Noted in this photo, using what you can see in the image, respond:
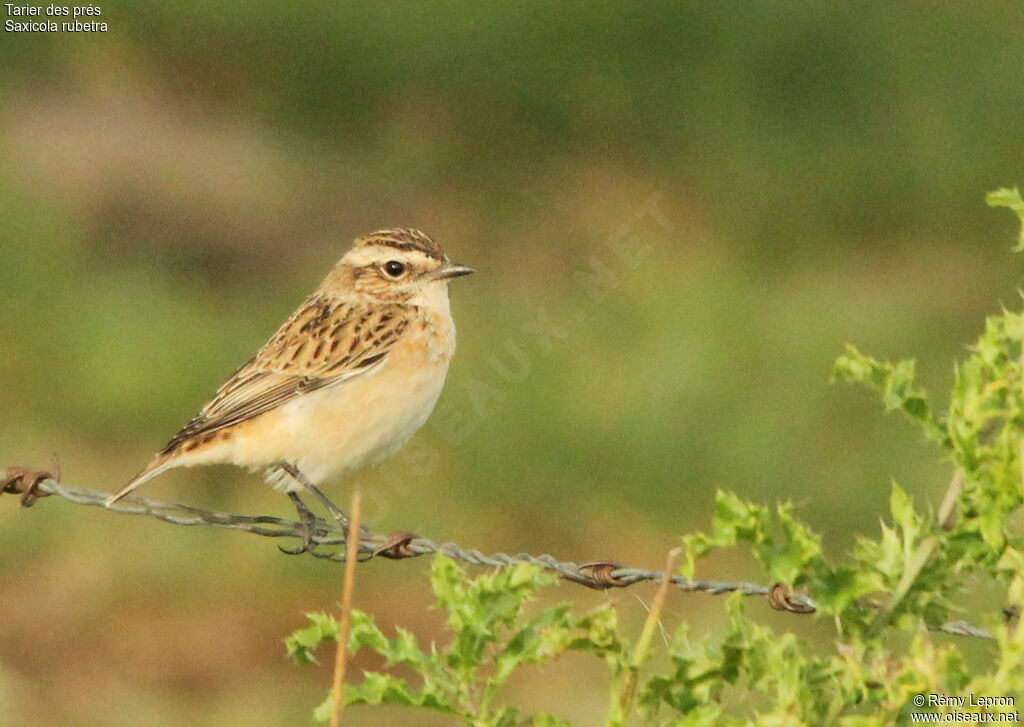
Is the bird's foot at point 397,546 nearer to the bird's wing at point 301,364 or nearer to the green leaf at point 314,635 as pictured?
the green leaf at point 314,635

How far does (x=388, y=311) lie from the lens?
827cm

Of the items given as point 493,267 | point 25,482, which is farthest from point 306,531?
point 493,267

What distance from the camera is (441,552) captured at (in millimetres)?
4363

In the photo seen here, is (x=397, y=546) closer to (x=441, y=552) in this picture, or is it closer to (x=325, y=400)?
(x=441, y=552)

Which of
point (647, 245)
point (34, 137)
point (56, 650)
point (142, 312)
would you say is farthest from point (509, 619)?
point (34, 137)

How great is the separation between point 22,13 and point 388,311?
10775 millimetres

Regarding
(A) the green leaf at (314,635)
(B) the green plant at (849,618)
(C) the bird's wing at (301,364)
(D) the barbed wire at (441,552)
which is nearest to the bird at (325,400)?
(C) the bird's wing at (301,364)

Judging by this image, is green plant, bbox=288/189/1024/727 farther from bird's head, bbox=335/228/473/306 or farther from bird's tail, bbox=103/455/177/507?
bird's head, bbox=335/228/473/306

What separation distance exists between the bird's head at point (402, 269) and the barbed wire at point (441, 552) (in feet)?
4.52

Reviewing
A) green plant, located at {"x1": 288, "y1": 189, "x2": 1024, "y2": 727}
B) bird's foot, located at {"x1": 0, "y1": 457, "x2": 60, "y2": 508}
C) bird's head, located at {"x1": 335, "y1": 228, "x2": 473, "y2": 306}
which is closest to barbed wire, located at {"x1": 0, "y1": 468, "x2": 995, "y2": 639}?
bird's foot, located at {"x1": 0, "y1": 457, "x2": 60, "y2": 508}

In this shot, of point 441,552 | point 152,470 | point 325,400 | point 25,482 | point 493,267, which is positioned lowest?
point 441,552

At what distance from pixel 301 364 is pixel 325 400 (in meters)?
0.23

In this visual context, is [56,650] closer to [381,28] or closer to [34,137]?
[34,137]

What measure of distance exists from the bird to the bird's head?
0.29 ft
